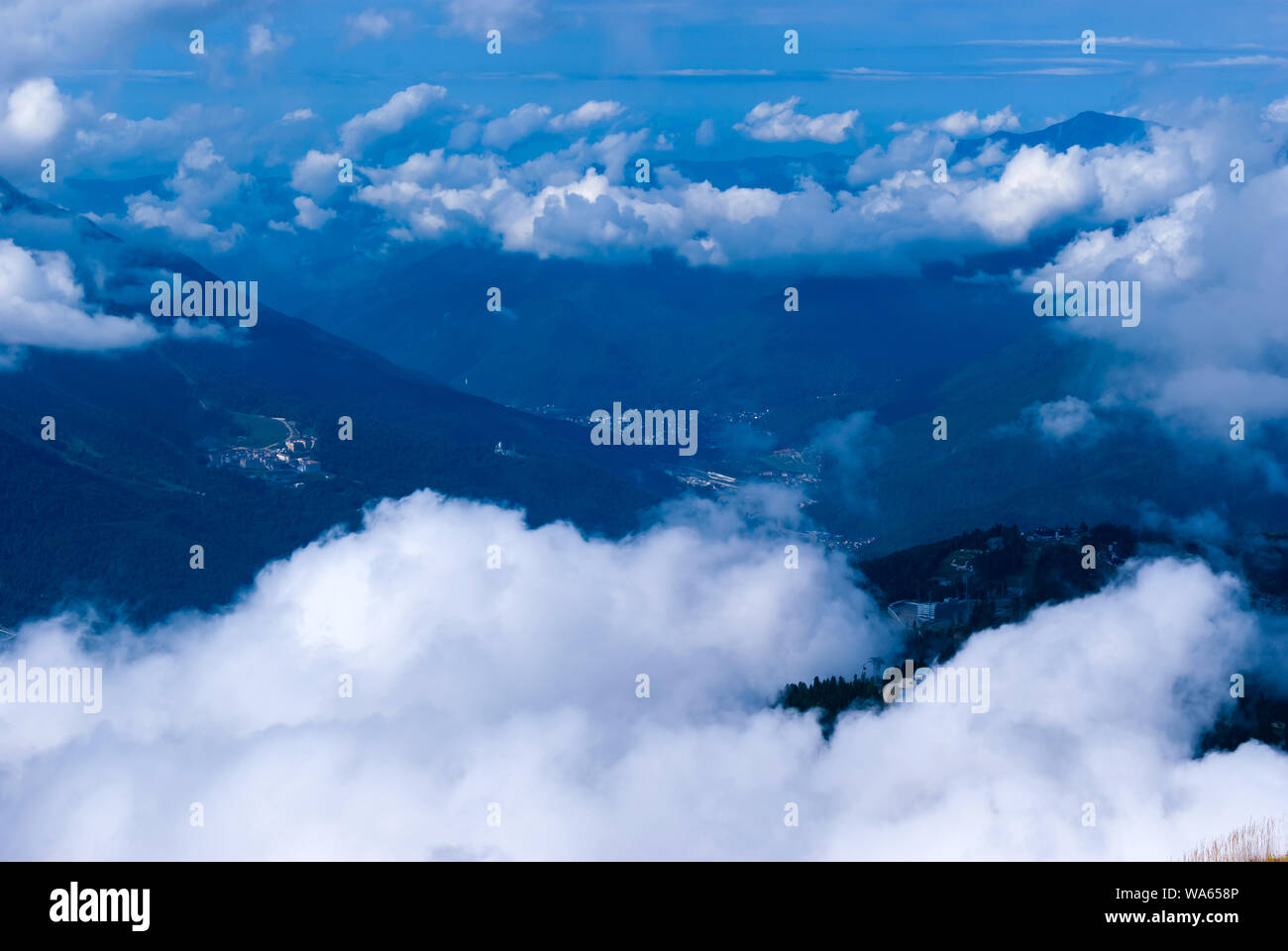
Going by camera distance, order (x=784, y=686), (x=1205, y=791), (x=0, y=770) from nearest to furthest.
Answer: (x=1205, y=791) < (x=784, y=686) < (x=0, y=770)

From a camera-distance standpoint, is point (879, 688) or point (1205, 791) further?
point (879, 688)

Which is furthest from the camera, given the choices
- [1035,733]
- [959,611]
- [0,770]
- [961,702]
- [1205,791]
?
[0,770]

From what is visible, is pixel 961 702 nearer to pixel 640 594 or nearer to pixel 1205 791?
pixel 1205 791

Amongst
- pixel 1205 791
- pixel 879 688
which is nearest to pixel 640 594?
pixel 879 688

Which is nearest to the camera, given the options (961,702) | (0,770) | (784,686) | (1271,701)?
(961,702)

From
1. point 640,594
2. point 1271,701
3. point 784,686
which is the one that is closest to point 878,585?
point 640,594

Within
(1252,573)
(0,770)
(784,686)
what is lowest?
(0,770)

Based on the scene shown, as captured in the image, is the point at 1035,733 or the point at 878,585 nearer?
the point at 1035,733

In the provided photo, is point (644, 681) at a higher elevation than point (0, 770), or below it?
higher

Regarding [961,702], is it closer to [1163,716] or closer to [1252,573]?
[1163,716]
